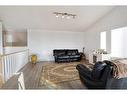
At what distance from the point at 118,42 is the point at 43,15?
11.8 ft

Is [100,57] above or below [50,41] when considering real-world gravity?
below

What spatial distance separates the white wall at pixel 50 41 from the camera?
8.97m

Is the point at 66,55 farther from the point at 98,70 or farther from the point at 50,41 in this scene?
the point at 98,70

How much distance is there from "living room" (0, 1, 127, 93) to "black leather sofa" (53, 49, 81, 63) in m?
0.31

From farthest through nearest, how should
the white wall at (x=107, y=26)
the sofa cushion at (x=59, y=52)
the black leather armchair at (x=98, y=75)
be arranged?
the sofa cushion at (x=59, y=52) → the white wall at (x=107, y=26) → the black leather armchair at (x=98, y=75)

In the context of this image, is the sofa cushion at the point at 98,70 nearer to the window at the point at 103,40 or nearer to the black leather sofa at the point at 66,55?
the window at the point at 103,40

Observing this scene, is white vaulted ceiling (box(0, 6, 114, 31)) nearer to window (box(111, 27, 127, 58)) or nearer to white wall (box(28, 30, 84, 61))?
white wall (box(28, 30, 84, 61))

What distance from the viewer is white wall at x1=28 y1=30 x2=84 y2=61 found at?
29.4ft

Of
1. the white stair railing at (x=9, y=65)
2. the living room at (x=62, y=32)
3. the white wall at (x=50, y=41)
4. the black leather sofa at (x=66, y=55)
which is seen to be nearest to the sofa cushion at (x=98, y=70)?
the living room at (x=62, y=32)

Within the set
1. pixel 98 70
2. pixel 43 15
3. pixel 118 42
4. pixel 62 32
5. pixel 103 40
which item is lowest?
pixel 98 70

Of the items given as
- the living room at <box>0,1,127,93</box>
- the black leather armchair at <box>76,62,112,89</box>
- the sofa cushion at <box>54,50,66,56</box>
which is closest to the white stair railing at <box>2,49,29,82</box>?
the living room at <box>0,1,127,93</box>

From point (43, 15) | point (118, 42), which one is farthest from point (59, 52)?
point (118, 42)

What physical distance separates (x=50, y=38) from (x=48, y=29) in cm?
60

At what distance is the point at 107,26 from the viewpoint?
6.68 m
